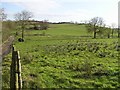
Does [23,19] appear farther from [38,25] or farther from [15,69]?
[15,69]

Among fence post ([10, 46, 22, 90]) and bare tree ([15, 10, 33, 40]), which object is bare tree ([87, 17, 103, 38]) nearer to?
bare tree ([15, 10, 33, 40])

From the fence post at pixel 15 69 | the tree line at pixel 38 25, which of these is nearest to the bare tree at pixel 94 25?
the tree line at pixel 38 25

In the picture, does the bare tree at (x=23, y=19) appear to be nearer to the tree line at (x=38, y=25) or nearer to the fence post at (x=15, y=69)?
the tree line at (x=38, y=25)

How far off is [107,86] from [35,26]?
80.1 meters

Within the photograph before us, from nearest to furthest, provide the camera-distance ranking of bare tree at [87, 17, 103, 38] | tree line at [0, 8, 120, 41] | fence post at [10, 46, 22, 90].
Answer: fence post at [10, 46, 22, 90] < tree line at [0, 8, 120, 41] < bare tree at [87, 17, 103, 38]

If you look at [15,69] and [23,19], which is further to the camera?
[23,19]

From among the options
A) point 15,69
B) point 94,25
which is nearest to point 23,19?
point 94,25

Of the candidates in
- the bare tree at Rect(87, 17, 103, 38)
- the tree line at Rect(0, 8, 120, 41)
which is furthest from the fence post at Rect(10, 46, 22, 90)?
the bare tree at Rect(87, 17, 103, 38)

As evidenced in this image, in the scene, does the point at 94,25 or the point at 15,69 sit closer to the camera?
the point at 15,69

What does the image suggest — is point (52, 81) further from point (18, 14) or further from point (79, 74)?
point (18, 14)

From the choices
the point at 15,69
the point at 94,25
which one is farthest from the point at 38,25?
the point at 15,69

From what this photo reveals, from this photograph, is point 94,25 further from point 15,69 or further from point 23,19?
point 15,69

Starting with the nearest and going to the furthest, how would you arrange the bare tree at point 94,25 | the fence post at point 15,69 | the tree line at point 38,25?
the fence post at point 15,69 < the tree line at point 38,25 < the bare tree at point 94,25

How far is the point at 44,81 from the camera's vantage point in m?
12.8
